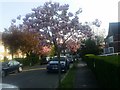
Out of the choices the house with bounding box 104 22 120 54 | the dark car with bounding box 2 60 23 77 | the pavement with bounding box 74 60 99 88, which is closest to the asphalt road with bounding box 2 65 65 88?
the pavement with bounding box 74 60 99 88

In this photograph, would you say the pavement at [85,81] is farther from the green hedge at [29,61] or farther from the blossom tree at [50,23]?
the green hedge at [29,61]

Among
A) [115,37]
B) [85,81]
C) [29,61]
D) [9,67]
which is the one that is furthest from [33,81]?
[115,37]

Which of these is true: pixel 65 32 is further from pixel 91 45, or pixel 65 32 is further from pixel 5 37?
pixel 91 45

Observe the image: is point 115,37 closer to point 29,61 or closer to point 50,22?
point 29,61

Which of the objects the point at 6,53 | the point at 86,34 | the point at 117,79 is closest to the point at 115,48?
the point at 6,53

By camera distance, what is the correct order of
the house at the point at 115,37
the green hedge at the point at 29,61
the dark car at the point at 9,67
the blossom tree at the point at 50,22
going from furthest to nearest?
the house at the point at 115,37 < the green hedge at the point at 29,61 < the dark car at the point at 9,67 < the blossom tree at the point at 50,22

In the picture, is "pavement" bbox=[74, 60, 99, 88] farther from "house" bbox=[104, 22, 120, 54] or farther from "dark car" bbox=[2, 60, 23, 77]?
"house" bbox=[104, 22, 120, 54]

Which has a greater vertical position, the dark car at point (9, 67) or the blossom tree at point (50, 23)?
the blossom tree at point (50, 23)

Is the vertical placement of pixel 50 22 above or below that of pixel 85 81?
above

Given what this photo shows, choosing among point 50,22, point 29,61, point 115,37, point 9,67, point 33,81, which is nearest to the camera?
point 50,22

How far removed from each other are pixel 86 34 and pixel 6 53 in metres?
51.0

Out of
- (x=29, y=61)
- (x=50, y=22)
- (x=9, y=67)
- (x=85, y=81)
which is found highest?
(x=50, y=22)

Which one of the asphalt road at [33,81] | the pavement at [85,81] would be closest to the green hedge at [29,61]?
the asphalt road at [33,81]

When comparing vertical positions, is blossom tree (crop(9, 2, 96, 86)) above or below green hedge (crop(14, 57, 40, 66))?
above
